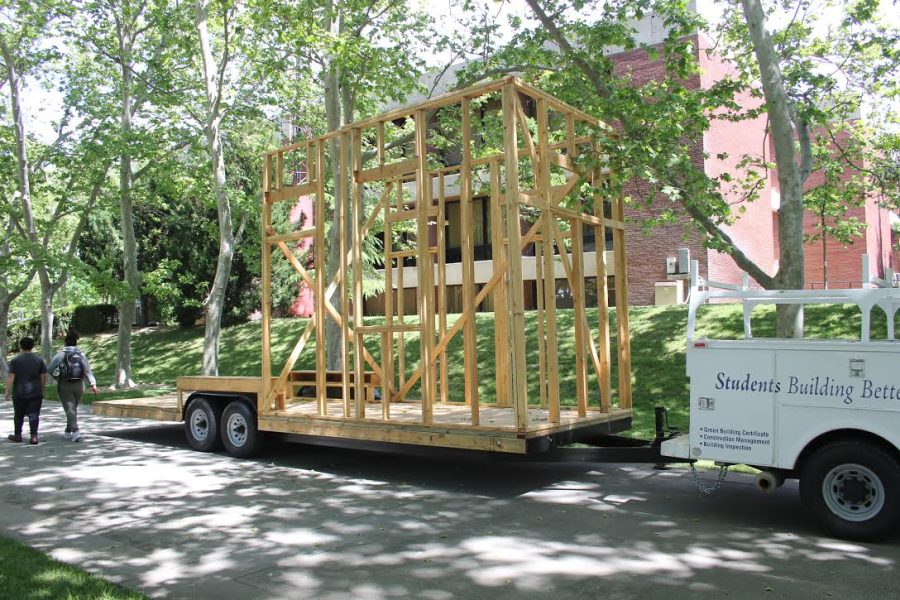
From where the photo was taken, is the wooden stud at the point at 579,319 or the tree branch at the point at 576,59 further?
the tree branch at the point at 576,59

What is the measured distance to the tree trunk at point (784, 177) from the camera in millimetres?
9938

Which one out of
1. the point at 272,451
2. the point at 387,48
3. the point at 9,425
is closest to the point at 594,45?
the point at 387,48

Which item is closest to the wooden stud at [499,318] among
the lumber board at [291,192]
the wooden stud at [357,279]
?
the wooden stud at [357,279]

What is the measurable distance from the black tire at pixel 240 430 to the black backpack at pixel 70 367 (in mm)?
2870

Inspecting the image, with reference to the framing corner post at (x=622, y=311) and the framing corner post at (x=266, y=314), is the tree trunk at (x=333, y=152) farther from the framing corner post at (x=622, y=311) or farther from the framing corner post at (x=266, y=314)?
the framing corner post at (x=622, y=311)

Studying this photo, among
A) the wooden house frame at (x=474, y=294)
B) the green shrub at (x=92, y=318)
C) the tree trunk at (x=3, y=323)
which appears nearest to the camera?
the wooden house frame at (x=474, y=294)

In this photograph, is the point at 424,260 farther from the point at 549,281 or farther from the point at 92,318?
the point at 92,318

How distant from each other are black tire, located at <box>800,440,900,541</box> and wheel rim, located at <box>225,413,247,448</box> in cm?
738

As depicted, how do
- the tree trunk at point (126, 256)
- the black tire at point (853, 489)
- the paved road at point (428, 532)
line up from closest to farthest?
the paved road at point (428, 532)
the black tire at point (853, 489)
the tree trunk at point (126, 256)

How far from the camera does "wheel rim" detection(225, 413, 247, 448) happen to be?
10616mm

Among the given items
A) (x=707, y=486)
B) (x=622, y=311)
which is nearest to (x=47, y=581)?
(x=707, y=486)

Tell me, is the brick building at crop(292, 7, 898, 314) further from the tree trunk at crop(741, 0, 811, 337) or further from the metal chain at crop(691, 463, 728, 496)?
the metal chain at crop(691, 463, 728, 496)

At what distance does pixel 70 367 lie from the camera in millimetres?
11820

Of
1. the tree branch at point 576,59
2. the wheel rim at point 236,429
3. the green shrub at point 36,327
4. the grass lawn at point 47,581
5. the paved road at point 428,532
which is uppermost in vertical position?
the tree branch at point 576,59
